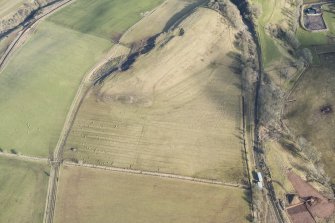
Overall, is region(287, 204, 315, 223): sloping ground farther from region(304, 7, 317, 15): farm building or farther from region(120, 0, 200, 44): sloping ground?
region(304, 7, 317, 15): farm building

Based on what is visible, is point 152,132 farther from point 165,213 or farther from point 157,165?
point 165,213

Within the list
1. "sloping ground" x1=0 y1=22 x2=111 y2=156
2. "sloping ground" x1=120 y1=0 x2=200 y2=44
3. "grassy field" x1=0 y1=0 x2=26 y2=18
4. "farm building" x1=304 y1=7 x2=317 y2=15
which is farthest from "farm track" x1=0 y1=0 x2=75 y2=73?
"farm building" x1=304 y1=7 x2=317 y2=15

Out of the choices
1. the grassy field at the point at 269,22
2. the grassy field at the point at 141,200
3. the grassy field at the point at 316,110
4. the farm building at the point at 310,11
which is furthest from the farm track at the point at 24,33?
the farm building at the point at 310,11

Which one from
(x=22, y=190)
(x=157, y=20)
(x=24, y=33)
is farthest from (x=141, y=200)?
(x=24, y=33)

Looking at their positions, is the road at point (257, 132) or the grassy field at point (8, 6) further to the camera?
the grassy field at point (8, 6)

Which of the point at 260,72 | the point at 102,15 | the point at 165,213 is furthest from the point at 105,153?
the point at 102,15

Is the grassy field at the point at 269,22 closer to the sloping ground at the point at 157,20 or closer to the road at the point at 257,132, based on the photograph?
the road at the point at 257,132
